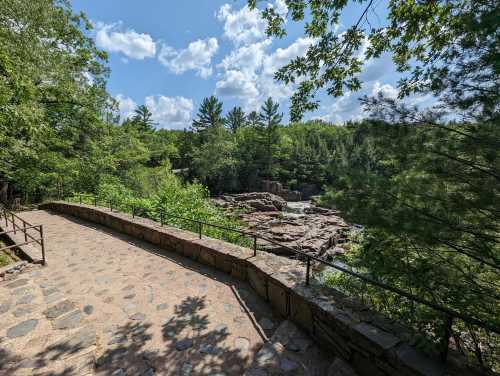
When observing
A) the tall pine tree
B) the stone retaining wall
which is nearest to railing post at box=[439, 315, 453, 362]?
the stone retaining wall

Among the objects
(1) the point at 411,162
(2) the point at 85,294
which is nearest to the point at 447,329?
(1) the point at 411,162

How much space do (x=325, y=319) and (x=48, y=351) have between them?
290 cm

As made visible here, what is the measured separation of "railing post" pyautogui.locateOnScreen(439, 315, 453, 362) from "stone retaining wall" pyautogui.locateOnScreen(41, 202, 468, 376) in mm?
69

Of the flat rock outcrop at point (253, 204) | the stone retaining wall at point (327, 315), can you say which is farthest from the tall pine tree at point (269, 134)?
the stone retaining wall at point (327, 315)

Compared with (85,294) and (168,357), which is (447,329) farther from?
(85,294)

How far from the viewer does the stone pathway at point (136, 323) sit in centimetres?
232

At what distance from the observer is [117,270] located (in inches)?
176

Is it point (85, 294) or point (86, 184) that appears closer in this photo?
point (85, 294)

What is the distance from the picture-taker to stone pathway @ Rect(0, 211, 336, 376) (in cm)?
232

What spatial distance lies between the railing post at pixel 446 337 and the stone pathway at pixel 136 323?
1.05m

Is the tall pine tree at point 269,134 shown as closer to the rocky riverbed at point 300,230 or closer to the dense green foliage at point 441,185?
the rocky riverbed at point 300,230

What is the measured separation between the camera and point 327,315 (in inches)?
95.2

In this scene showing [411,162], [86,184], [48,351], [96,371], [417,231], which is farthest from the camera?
[86,184]

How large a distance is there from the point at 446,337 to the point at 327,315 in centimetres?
99
